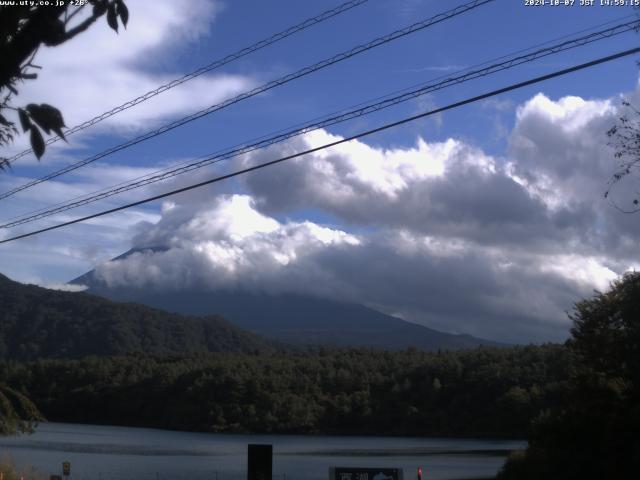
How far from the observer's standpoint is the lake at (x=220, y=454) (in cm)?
4494

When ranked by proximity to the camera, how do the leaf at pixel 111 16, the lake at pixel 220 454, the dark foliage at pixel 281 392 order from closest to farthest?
1. the leaf at pixel 111 16
2. the lake at pixel 220 454
3. the dark foliage at pixel 281 392

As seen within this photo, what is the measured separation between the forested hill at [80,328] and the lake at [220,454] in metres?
76.6

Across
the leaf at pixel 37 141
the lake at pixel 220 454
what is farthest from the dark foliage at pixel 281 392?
the leaf at pixel 37 141

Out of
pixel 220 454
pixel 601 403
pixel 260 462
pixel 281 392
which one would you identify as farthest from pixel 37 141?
pixel 281 392

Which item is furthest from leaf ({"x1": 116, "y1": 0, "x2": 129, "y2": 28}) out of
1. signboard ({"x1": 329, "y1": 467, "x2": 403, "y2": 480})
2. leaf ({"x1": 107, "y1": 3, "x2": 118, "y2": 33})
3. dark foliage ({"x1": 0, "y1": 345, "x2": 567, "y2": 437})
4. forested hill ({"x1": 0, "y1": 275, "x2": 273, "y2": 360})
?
forested hill ({"x1": 0, "y1": 275, "x2": 273, "y2": 360})

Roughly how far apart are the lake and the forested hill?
76634mm

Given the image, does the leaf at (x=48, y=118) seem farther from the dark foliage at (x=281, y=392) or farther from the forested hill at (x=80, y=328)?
the forested hill at (x=80, y=328)

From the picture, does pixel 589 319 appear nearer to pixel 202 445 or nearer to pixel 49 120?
pixel 49 120

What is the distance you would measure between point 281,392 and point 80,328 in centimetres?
8483

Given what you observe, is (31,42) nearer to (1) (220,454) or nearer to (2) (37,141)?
(2) (37,141)

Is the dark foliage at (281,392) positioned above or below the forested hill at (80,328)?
below

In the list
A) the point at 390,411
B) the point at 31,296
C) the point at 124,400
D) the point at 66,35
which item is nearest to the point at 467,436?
the point at 390,411

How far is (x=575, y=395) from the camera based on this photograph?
30.1 meters

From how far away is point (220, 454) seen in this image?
60188 millimetres
